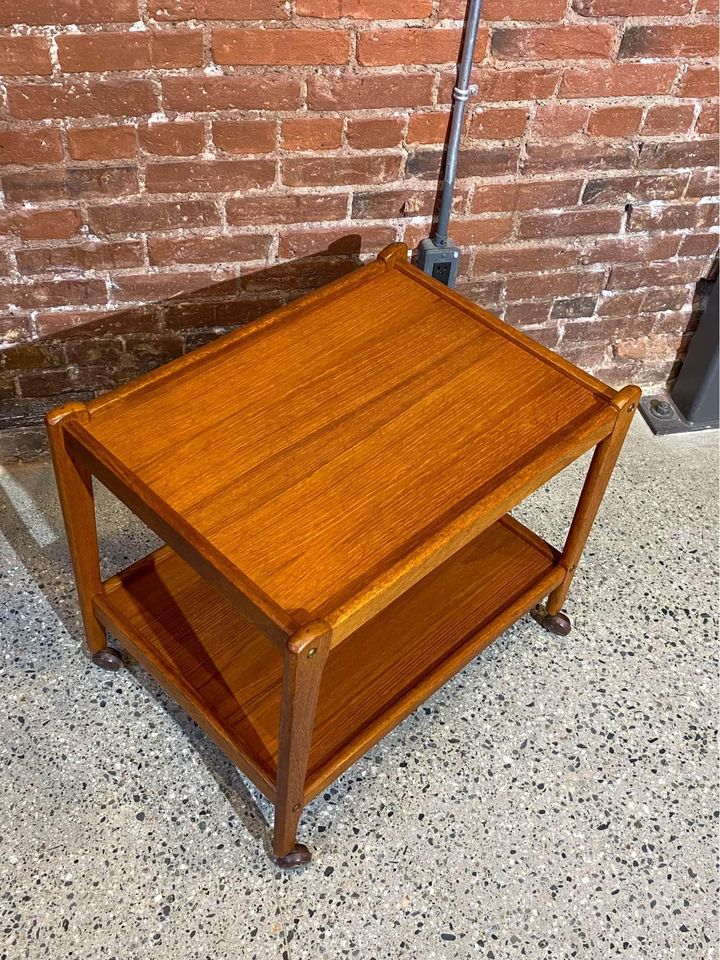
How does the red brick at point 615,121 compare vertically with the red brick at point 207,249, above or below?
above

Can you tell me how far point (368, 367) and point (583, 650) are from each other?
703mm

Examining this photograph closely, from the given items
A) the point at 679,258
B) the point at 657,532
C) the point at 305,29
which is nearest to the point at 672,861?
the point at 657,532

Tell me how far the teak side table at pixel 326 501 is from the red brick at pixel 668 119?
0.58 meters

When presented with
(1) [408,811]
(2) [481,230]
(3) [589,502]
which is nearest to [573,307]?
(2) [481,230]

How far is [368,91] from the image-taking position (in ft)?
5.48

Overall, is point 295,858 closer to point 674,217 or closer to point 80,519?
point 80,519

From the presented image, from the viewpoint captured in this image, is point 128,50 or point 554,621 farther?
point 554,621

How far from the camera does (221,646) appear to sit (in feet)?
5.11

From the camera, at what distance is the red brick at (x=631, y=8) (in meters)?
1.66

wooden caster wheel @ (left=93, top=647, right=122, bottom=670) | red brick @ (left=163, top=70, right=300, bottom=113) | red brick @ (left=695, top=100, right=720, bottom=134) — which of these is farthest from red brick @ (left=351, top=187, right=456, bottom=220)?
wooden caster wheel @ (left=93, top=647, right=122, bottom=670)

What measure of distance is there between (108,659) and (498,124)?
3.82 ft

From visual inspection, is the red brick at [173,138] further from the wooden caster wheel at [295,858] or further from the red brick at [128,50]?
the wooden caster wheel at [295,858]

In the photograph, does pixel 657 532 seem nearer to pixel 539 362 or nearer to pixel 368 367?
pixel 539 362

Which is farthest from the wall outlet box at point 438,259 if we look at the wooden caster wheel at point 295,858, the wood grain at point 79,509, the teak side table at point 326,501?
the wooden caster wheel at point 295,858
